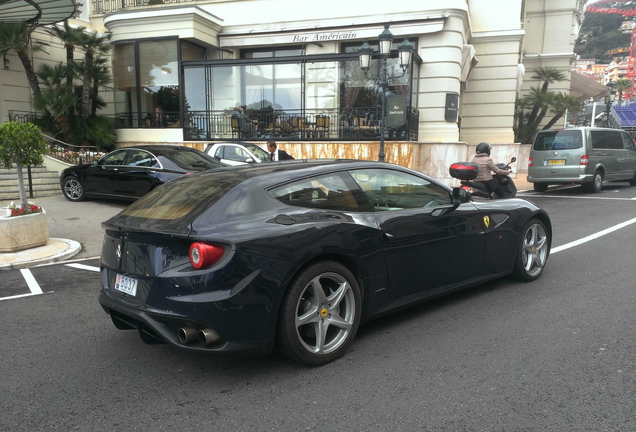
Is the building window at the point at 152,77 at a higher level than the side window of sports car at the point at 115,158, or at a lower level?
higher

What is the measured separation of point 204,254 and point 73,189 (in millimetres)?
10859

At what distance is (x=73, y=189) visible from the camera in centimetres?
1230

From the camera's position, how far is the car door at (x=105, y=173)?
37.3 ft

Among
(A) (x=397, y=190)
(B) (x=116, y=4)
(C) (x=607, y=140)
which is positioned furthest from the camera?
(B) (x=116, y=4)

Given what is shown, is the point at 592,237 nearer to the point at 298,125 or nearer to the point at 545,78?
the point at 298,125

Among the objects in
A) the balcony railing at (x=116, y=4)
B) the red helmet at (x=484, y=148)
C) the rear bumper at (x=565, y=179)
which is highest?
the balcony railing at (x=116, y=4)

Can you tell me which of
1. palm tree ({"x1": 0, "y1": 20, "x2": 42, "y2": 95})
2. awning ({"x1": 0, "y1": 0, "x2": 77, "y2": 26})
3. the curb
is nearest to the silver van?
the curb

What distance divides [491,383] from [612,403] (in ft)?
2.23

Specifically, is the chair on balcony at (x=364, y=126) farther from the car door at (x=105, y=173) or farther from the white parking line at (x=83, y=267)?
the white parking line at (x=83, y=267)

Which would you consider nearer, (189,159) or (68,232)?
(68,232)

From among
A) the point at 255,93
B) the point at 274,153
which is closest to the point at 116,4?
the point at 255,93

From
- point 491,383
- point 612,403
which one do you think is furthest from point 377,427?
point 612,403

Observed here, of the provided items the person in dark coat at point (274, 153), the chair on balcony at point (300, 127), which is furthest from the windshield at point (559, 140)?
the person in dark coat at point (274, 153)

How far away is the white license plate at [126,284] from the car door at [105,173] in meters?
8.55
